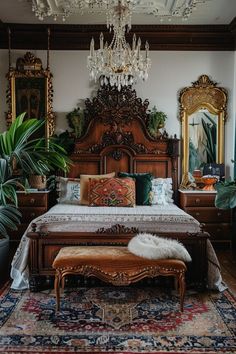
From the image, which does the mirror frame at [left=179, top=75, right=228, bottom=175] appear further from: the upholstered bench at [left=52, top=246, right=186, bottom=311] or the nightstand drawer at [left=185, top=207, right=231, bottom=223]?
→ the upholstered bench at [left=52, top=246, right=186, bottom=311]

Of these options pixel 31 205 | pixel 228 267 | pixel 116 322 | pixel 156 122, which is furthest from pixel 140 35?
pixel 116 322

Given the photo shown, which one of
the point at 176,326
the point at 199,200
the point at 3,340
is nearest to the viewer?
the point at 3,340

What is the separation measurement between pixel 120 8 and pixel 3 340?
3.10m

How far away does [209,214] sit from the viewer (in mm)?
5141

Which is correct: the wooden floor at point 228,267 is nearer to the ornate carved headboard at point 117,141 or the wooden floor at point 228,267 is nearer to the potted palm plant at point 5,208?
the potted palm plant at point 5,208

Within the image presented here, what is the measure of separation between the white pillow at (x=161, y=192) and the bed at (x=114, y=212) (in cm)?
21

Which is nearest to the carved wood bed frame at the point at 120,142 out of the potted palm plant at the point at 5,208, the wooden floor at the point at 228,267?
the wooden floor at the point at 228,267

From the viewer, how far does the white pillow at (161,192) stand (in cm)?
497

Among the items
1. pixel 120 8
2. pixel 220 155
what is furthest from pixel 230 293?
pixel 120 8

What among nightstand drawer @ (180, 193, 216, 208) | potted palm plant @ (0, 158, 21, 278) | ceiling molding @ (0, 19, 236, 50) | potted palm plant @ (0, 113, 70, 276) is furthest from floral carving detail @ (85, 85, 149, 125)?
potted palm plant @ (0, 158, 21, 278)

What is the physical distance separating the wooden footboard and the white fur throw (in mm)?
317

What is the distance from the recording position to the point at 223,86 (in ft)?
18.3

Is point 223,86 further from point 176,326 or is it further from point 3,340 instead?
point 3,340

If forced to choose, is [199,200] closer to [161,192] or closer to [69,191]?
[161,192]
